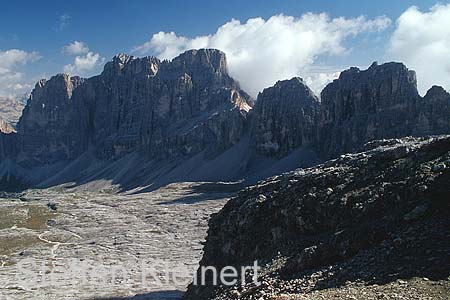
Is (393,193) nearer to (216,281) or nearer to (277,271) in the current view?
(277,271)

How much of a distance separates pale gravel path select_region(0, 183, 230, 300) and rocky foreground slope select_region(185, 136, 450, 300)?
126ft

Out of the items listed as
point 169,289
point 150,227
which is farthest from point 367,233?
point 150,227

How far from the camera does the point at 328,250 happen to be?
1358 inches

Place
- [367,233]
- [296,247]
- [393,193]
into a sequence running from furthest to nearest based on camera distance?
[296,247] < [393,193] < [367,233]

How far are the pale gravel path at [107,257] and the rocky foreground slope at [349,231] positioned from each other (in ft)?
126

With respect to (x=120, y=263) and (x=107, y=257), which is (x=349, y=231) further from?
(x=107, y=257)

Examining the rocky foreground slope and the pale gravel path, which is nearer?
the rocky foreground slope

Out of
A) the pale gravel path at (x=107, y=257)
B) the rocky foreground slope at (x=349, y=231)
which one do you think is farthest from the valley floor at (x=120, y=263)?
the rocky foreground slope at (x=349, y=231)

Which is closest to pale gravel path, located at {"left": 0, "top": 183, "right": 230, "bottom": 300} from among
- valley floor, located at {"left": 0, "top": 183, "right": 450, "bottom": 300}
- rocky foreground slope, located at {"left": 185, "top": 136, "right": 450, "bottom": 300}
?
valley floor, located at {"left": 0, "top": 183, "right": 450, "bottom": 300}

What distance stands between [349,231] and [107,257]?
108568mm

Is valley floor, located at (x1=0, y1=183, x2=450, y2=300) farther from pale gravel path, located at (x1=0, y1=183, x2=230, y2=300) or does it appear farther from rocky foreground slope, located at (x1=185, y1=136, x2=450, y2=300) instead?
rocky foreground slope, located at (x1=185, y1=136, x2=450, y2=300)

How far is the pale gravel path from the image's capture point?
97.3 m

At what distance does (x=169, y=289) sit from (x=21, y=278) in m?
39.7

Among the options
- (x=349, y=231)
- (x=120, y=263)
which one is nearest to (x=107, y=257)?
(x=120, y=263)
